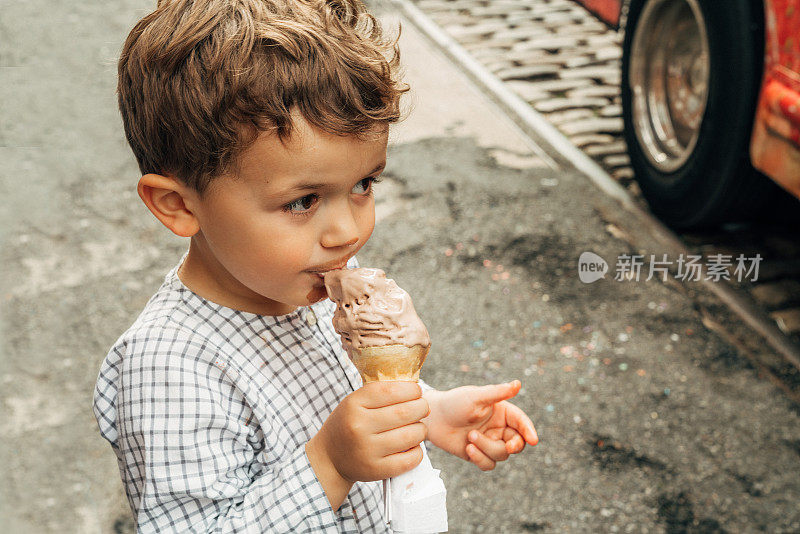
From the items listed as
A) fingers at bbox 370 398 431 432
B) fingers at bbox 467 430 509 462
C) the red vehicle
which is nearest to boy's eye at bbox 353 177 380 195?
fingers at bbox 370 398 431 432

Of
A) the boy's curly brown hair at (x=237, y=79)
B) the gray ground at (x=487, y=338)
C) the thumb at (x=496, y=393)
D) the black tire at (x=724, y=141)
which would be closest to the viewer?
the boy's curly brown hair at (x=237, y=79)

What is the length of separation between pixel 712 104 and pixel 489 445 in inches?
100

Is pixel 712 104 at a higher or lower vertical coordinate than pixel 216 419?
lower

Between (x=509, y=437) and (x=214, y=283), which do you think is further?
(x=509, y=437)

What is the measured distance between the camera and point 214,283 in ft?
4.82

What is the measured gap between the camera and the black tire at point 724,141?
132 inches

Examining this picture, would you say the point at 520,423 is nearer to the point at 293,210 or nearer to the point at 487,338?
the point at 293,210

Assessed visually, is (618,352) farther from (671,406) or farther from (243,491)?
(243,491)

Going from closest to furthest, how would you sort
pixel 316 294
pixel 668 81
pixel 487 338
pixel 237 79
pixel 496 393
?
pixel 237 79 → pixel 316 294 → pixel 496 393 → pixel 487 338 → pixel 668 81

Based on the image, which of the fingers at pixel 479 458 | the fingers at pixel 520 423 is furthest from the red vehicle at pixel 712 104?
the fingers at pixel 479 458

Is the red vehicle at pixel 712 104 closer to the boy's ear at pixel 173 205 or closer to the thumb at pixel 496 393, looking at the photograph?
the thumb at pixel 496 393

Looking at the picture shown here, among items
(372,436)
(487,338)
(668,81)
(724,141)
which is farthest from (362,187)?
(668,81)

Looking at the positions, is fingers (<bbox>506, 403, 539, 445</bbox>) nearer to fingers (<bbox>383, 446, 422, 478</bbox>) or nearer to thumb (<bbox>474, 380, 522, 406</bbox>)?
thumb (<bbox>474, 380, 522, 406</bbox>)

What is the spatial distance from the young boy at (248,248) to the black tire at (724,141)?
8.22ft
